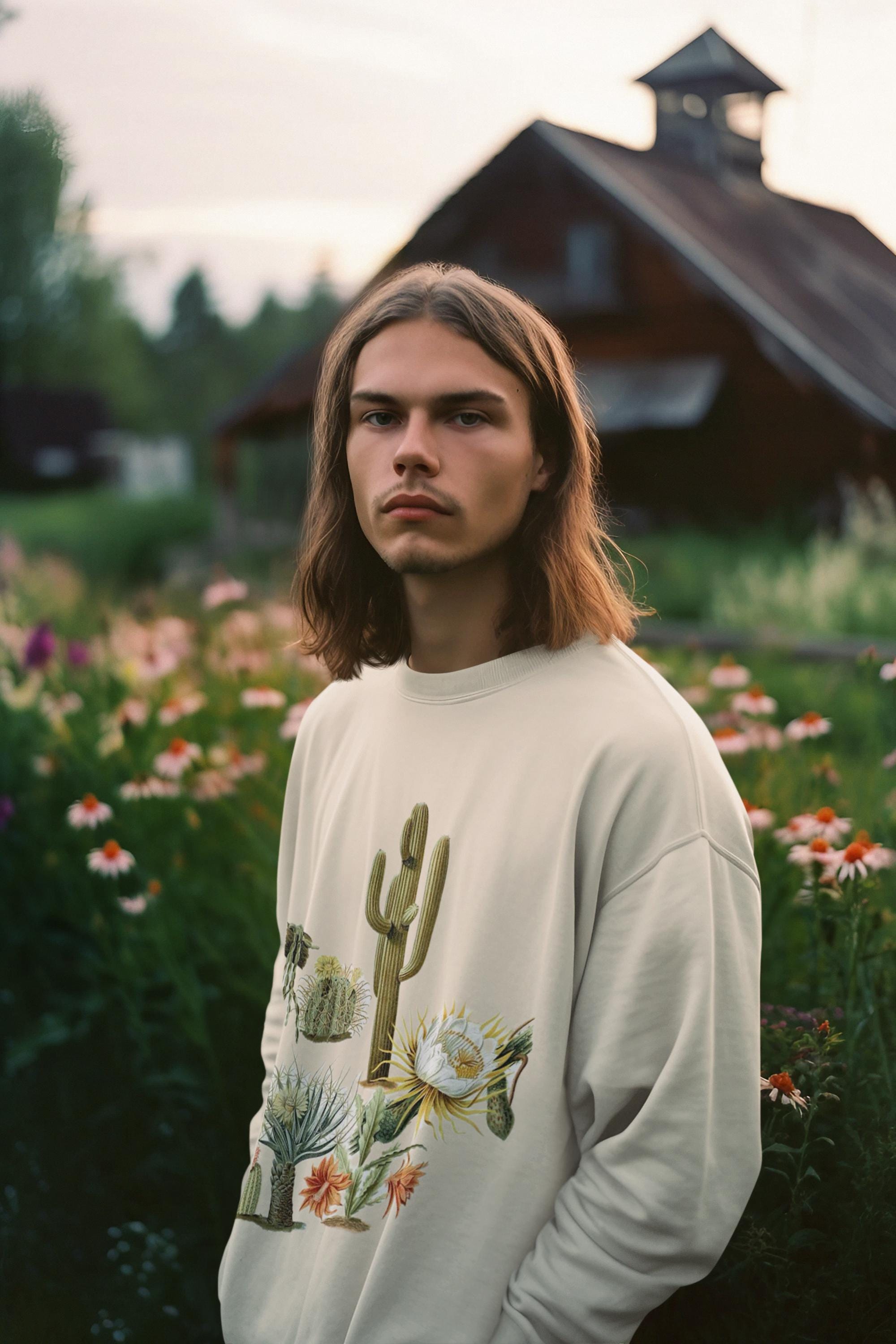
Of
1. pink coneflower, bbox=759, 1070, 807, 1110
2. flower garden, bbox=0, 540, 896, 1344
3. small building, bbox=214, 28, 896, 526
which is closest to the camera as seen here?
pink coneflower, bbox=759, 1070, 807, 1110

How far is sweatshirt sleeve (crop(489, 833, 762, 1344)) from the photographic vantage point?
137cm

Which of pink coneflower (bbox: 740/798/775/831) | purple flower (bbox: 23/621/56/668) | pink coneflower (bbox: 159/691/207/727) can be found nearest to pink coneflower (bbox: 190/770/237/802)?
pink coneflower (bbox: 159/691/207/727)

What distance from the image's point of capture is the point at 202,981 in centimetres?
321

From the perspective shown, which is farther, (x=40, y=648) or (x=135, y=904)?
(x=40, y=648)

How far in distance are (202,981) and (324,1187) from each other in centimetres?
164

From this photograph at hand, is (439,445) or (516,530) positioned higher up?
(439,445)

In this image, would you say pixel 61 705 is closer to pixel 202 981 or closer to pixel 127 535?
pixel 202 981

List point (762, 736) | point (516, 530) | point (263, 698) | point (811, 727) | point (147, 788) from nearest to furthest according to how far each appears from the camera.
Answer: point (516, 530) → point (811, 727) → point (762, 736) → point (147, 788) → point (263, 698)

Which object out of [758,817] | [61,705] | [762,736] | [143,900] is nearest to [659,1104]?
[758,817]

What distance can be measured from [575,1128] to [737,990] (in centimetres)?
30

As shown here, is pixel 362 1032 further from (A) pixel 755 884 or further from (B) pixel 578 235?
(B) pixel 578 235

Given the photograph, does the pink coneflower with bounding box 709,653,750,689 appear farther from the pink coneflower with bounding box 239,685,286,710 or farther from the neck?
the neck

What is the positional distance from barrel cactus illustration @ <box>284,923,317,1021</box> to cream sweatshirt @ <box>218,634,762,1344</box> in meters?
0.03

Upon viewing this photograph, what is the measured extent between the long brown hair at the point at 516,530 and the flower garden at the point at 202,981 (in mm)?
671
